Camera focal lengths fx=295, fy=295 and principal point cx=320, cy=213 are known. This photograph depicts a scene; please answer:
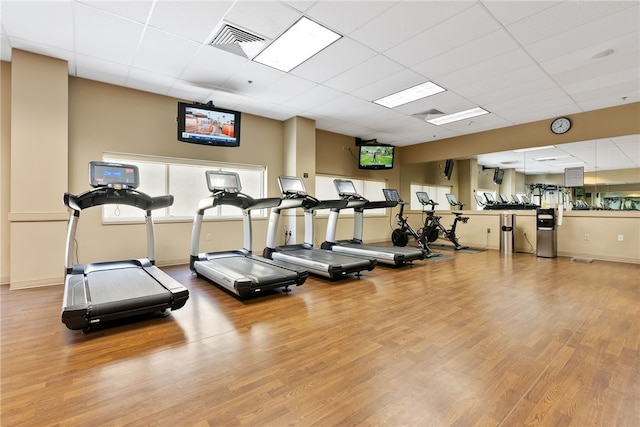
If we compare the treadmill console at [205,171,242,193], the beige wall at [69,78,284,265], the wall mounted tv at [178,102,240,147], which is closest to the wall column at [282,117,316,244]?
the beige wall at [69,78,284,265]

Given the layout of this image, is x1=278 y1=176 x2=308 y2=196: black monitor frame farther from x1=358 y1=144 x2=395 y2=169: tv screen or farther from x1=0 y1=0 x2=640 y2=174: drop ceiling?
x1=358 y1=144 x2=395 y2=169: tv screen

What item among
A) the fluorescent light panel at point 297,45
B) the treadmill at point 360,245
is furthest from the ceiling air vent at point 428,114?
the fluorescent light panel at point 297,45

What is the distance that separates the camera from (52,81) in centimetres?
406

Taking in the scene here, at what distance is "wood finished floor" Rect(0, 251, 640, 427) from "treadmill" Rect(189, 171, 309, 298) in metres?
0.22

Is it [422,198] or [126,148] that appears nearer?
[126,148]

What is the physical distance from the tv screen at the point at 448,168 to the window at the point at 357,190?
6.27 ft

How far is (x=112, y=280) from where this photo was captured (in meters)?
3.30

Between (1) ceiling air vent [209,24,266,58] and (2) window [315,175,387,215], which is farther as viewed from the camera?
(2) window [315,175,387,215]

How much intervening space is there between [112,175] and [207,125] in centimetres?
184

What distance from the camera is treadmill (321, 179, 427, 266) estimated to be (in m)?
5.36

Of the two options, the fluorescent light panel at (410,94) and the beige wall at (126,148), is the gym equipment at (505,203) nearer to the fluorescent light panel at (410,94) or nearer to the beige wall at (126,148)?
the fluorescent light panel at (410,94)

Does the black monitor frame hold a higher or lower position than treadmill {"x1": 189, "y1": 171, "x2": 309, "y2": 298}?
higher

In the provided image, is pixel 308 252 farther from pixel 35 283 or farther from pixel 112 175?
pixel 35 283

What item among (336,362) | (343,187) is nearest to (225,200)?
(343,187)
